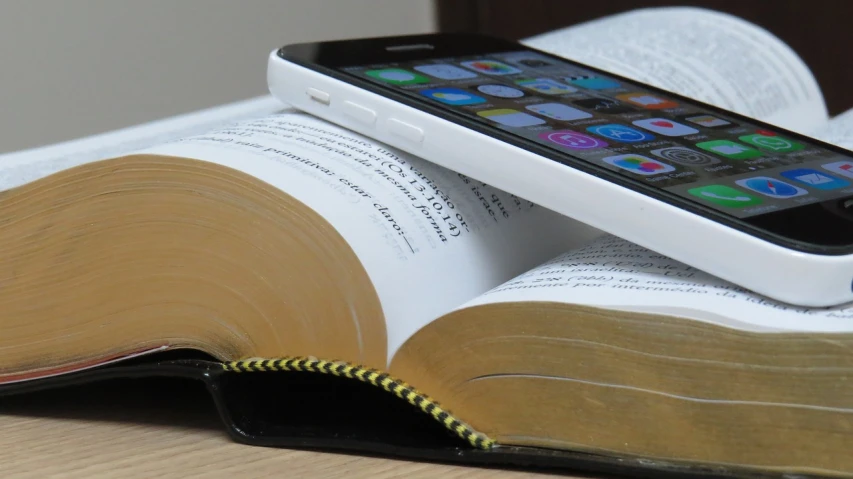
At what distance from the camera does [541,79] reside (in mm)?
470

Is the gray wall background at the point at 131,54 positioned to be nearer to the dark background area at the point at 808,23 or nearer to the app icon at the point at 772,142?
the dark background area at the point at 808,23

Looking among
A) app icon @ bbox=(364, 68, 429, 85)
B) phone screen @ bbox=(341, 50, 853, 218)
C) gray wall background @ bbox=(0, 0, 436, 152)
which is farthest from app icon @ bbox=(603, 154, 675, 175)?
gray wall background @ bbox=(0, 0, 436, 152)

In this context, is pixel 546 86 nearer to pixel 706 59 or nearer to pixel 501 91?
pixel 501 91

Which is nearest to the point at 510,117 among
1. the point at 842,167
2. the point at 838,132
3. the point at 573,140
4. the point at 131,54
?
the point at 573,140

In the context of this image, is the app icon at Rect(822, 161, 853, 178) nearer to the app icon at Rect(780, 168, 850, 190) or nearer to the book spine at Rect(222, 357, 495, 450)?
the app icon at Rect(780, 168, 850, 190)

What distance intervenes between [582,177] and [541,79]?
16 centimetres

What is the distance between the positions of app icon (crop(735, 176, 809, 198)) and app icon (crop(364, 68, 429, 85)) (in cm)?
15

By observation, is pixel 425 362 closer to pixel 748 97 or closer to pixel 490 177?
pixel 490 177

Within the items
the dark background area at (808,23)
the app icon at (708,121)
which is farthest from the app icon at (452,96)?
the dark background area at (808,23)

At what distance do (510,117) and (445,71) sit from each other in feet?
0.26

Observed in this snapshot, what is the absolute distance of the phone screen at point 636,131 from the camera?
0.34 metres

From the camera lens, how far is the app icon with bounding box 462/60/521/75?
47 cm

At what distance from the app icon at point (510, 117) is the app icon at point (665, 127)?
2.1 inches

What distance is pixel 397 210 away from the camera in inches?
13.7
